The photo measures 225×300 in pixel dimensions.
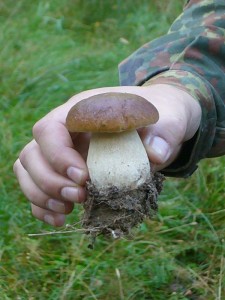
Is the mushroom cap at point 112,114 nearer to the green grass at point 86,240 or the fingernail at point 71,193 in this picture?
the fingernail at point 71,193

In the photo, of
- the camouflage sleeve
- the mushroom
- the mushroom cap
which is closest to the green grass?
the camouflage sleeve

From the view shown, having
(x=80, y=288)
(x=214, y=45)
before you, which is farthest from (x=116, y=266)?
(x=214, y=45)

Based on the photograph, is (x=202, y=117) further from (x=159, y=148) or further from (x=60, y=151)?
(x=60, y=151)

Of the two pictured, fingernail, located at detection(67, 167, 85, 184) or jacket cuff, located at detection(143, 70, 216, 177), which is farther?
jacket cuff, located at detection(143, 70, 216, 177)

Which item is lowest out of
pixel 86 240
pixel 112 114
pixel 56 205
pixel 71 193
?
pixel 86 240

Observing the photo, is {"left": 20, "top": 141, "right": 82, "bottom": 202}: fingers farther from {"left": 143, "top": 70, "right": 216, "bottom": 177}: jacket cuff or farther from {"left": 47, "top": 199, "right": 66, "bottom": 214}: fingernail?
{"left": 143, "top": 70, "right": 216, "bottom": 177}: jacket cuff

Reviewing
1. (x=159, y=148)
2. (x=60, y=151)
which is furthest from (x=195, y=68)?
(x=60, y=151)

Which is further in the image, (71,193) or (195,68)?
(195,68)
